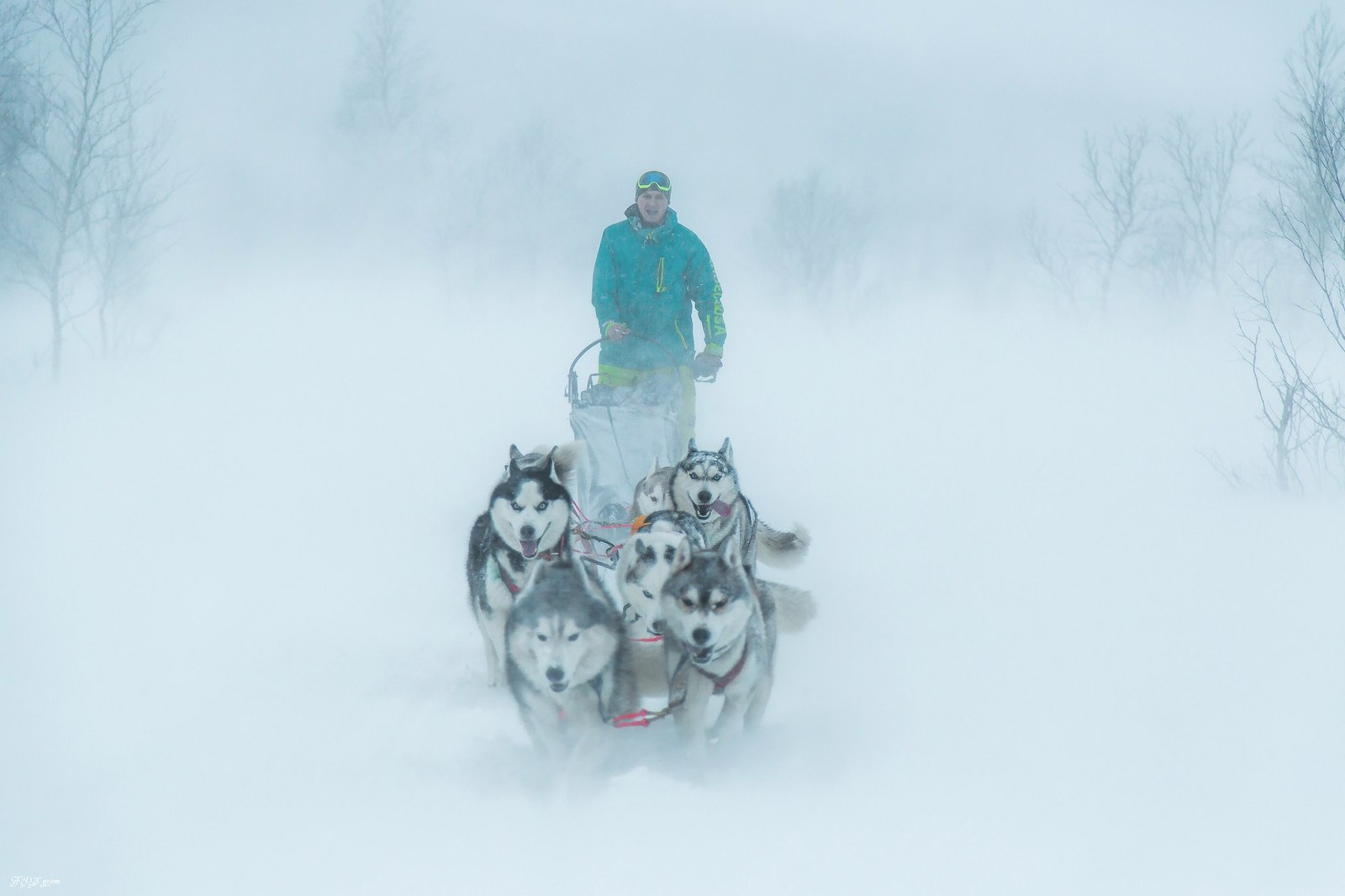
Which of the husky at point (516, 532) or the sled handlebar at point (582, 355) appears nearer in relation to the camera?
the husky at point (516, 532)

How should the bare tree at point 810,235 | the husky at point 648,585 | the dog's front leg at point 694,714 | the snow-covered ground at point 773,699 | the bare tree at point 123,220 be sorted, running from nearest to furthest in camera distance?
1. the snow-covered ground at point 773,699
2. the dog's front leg at point 694,714
3. the husky at point 648,585
4. the bare tree at point 123,220
5. the bare tree at point 810,235

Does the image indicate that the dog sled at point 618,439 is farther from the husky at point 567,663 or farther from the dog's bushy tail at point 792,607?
the husky at point 567,663

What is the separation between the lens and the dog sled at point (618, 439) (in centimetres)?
471

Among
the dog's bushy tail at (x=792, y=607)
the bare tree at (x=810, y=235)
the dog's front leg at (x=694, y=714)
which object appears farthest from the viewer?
the bare tree at (x=810, y=235)

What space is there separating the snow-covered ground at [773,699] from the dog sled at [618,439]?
892mm

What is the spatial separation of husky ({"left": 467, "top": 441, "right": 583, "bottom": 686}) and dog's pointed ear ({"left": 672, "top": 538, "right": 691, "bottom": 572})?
49 centimetres

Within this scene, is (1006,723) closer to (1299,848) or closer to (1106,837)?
Answer: (1106,837)

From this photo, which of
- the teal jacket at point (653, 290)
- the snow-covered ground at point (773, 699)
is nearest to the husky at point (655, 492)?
the teal jacket at point (653, 290)

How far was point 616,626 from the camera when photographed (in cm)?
293

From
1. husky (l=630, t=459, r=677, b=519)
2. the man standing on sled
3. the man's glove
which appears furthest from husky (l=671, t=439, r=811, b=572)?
the man standing on sled

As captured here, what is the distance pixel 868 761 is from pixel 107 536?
5406mm

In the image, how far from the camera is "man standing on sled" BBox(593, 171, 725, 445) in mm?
4797

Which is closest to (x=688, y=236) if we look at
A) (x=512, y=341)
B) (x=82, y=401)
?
(x=82, y=401)

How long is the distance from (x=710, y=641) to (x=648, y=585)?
627 millimetres
